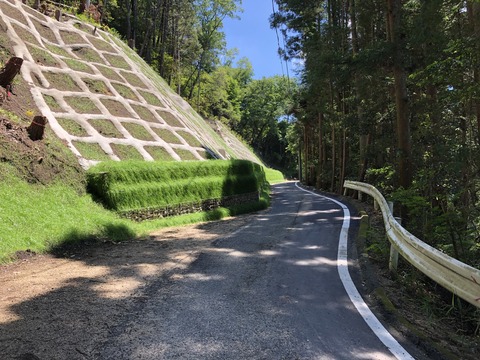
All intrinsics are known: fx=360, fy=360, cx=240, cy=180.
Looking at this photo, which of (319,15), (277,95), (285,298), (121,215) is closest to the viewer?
(285,298)

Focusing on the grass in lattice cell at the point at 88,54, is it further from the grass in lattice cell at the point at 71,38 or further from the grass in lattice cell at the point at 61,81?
the grass in lattice cell at the point at 61,81

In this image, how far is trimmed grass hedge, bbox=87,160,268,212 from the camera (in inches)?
380

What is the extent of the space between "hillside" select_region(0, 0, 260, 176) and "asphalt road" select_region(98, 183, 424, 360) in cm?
570

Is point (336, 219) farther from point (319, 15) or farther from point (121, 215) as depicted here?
point (319, 15)

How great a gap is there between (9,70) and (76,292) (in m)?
9.47

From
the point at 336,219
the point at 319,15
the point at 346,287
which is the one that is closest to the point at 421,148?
the point at 336,219

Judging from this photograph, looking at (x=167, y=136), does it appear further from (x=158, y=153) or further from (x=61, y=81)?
(x=61, y=81)

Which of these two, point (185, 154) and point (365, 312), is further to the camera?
point (185, 154)

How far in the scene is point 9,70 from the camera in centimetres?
1109

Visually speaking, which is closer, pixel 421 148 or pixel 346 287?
pixel 346 287

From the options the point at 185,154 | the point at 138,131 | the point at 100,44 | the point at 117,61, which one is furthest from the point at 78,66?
the point at 185,154

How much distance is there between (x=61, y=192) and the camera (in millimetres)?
8742

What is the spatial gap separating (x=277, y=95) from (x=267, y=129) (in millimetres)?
7240

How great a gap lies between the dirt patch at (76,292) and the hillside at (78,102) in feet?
10.9
